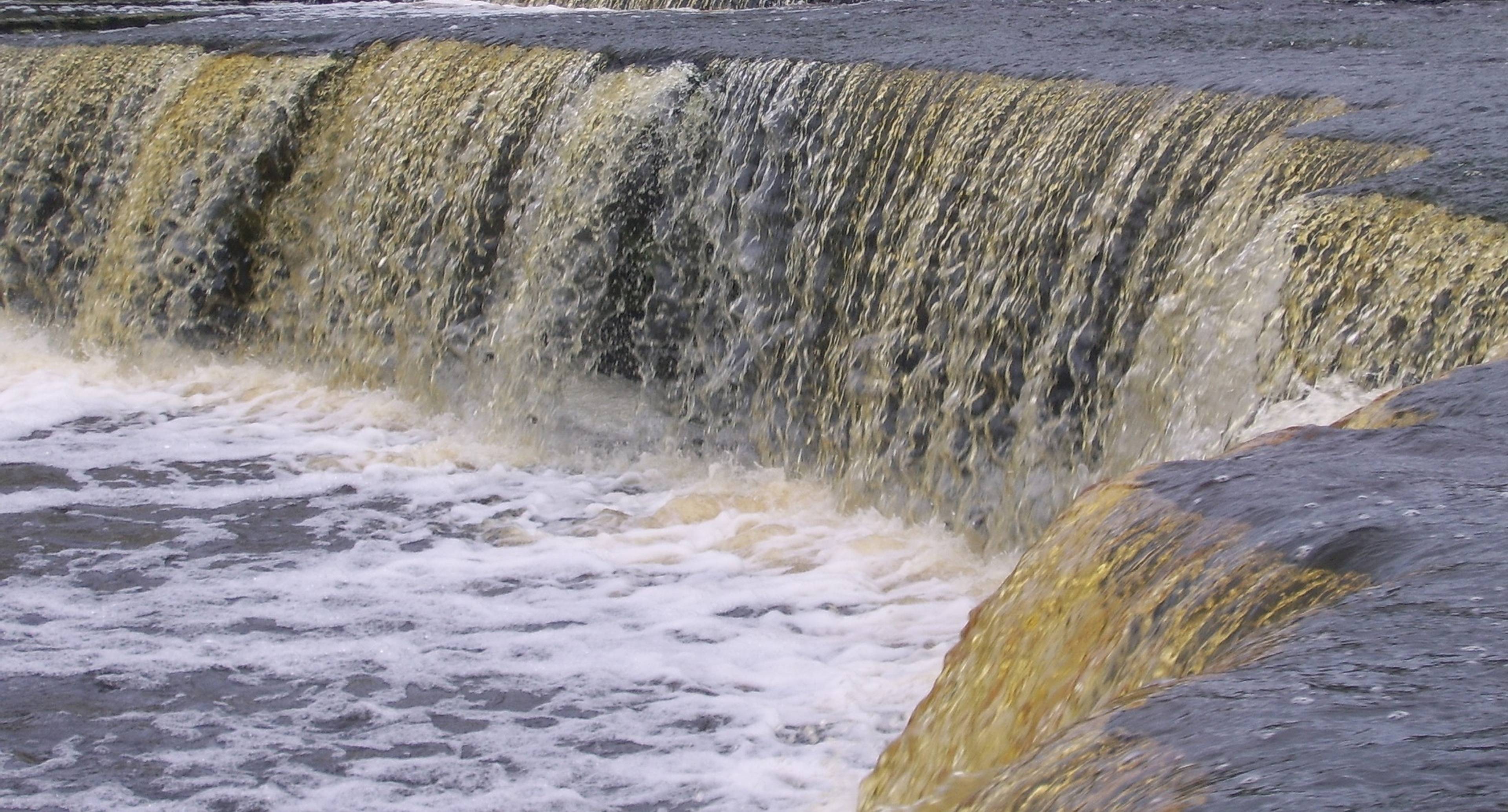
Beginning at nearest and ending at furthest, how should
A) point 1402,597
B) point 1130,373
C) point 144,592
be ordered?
point 1402,597, point 1130,373, point 144,592

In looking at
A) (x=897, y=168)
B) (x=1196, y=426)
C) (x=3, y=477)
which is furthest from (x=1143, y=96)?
(x=3, y=477)

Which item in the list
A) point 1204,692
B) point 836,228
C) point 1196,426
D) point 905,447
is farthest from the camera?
point 836,228

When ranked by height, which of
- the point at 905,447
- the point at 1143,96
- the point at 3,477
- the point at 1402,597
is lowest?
the point at 3,477

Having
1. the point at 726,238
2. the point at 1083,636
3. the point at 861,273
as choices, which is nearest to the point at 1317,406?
the point at 1083,636

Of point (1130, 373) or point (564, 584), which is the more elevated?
point (1130, 373)

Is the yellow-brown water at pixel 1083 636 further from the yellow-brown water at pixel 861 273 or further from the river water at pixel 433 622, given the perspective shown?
the river water at pixel 433 622

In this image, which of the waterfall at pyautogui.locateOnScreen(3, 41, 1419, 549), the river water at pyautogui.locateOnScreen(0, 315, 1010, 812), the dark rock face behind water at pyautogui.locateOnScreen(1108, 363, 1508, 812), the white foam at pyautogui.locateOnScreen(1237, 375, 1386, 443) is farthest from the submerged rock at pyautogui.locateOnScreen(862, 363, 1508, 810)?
the waterfall at pyautogui.locateOnScreen(3, 41, 1419, 549)

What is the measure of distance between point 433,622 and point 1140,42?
155 inches

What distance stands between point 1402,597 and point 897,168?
4.27m

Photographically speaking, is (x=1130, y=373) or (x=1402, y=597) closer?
(x=1402, y=597)

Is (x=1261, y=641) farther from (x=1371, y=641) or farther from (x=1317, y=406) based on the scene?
(x=1317, y=406)

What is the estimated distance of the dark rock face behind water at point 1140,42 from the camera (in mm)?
5281

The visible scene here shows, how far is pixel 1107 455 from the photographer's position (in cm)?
566

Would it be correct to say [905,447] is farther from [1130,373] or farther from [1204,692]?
[1204,692]
